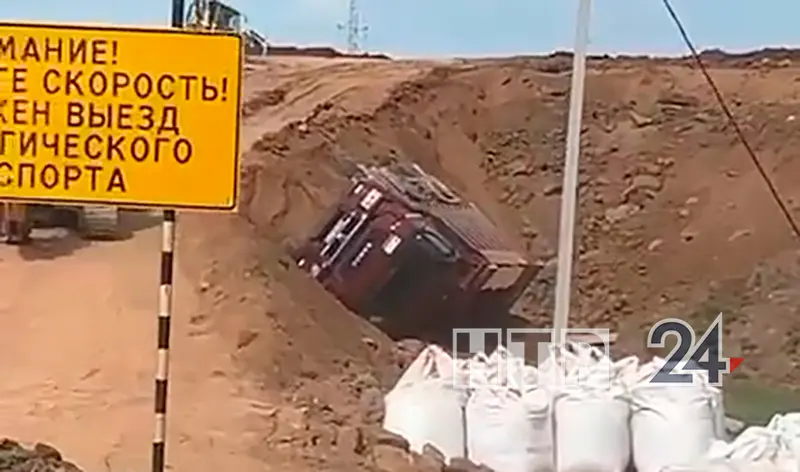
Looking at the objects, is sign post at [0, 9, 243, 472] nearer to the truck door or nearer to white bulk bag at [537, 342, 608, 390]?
white bulk bag at [537, 342, 608, 390]

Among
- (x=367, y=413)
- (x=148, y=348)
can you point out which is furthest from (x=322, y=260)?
(x=367, y=413)

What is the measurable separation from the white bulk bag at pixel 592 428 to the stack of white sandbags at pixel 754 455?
0.37m

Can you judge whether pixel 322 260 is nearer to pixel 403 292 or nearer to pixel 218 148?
pixel 403 292

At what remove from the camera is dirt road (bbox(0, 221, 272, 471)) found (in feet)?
19.4

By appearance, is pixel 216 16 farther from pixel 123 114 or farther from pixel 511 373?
pixel 123 114

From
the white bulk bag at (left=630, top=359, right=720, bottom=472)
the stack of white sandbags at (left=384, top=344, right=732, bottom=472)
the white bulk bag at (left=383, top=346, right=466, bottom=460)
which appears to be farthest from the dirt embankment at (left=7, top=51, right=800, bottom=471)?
the white bulk bag at (left=630, top=359, right=720, bottom=472)

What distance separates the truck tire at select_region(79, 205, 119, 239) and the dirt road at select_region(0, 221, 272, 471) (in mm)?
481

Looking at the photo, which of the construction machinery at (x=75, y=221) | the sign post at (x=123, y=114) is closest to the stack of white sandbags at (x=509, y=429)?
the sign post at (x=123, y=114)

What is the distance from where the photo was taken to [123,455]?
224 inches

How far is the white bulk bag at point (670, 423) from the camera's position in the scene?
5645 mm

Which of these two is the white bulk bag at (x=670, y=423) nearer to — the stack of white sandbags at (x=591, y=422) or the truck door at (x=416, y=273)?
the stack of white sandbags at (x=591, y=422)

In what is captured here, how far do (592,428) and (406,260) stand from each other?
4045mm

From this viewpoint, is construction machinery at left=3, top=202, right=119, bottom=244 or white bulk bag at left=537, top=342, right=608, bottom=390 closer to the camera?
white bulk bag at left=537, top=342, right=608, bottom=390

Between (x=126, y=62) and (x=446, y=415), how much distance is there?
313 centimetres
